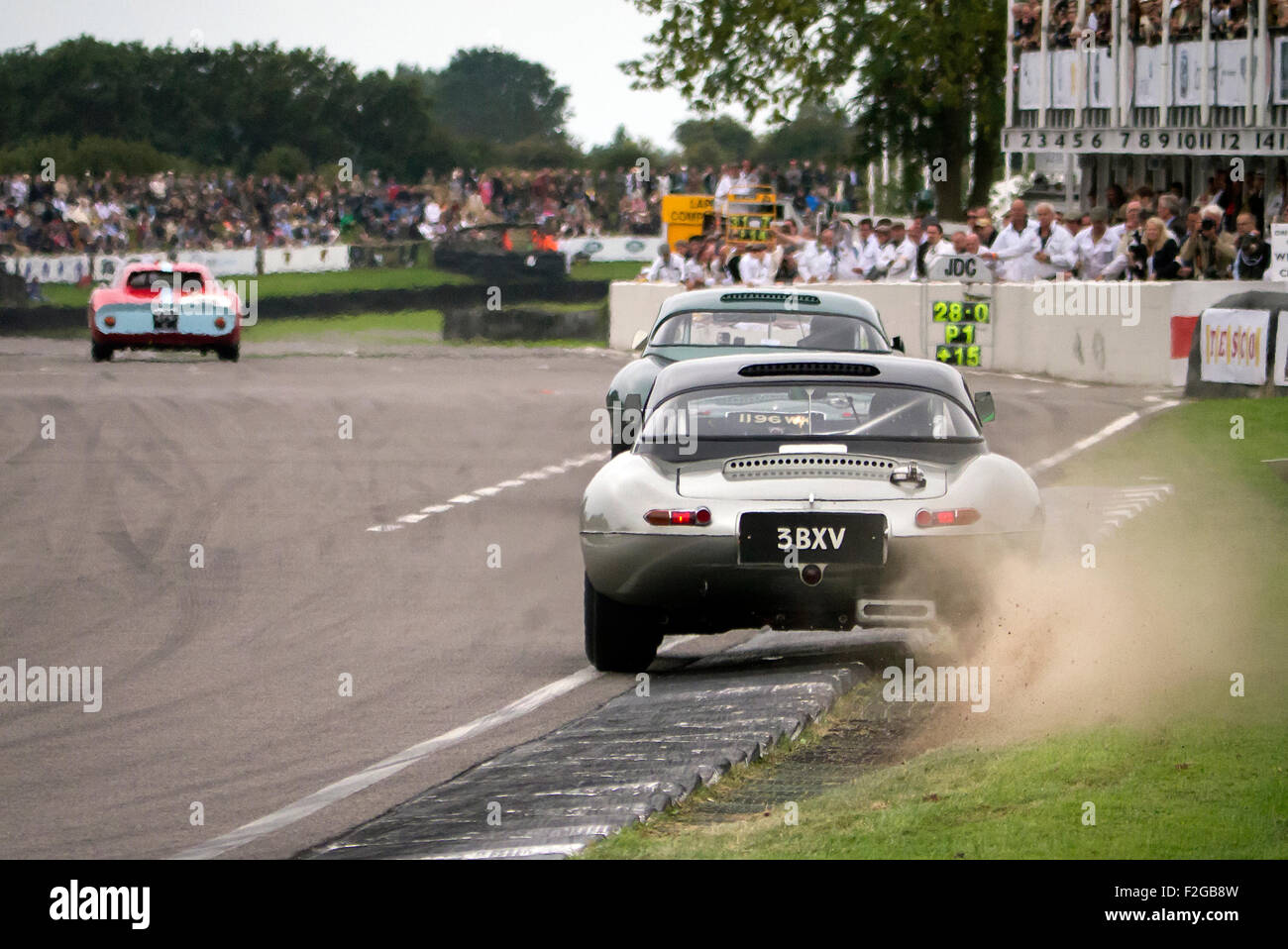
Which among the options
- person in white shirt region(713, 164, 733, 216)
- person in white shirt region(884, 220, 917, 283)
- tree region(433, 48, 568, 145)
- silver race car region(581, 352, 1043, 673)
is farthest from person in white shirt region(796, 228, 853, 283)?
tree region(433, 48, 568, 145)

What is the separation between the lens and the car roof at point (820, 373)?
921cm

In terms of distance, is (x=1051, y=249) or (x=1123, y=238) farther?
(x=1051, y=249)

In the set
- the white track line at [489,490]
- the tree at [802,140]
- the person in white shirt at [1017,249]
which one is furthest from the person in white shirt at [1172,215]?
the tree at [802,140]

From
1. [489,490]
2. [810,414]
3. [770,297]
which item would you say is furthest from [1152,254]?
[810,414]

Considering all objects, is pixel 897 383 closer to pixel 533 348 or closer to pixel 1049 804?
pixel 1049 804

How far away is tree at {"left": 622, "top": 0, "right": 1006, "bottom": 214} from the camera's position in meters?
46.7

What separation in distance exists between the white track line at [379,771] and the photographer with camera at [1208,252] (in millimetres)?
16012

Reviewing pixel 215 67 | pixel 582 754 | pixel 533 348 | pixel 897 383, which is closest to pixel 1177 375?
pixel 533 348

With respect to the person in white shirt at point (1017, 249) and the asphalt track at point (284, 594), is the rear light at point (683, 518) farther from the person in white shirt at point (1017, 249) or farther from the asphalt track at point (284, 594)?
the person in white shirt at point (1017, 249)

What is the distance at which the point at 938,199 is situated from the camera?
49625mm

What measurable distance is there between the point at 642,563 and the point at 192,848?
2.66m

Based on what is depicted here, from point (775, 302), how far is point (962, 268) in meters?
11.7

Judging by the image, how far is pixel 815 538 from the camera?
8.31 meters

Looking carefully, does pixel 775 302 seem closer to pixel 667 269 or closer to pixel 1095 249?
pixel 1095 249
